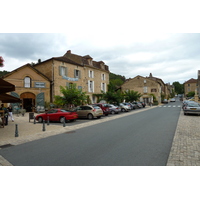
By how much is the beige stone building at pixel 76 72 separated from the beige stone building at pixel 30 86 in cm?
144

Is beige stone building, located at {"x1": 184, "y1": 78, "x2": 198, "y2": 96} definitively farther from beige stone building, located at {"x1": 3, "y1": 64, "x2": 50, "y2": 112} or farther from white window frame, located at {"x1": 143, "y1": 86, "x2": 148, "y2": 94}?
beige stone building, located at {"x1": 3, "y1": 64, "x2": 50, "y2": 112}

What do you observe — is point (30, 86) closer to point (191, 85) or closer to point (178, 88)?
point (191, 85)

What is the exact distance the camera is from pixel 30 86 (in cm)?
2189

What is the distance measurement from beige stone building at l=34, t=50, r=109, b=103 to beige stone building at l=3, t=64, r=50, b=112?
1.44m

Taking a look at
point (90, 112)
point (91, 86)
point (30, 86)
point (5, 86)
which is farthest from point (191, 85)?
point (5, 86)

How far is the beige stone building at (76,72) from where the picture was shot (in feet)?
78.4

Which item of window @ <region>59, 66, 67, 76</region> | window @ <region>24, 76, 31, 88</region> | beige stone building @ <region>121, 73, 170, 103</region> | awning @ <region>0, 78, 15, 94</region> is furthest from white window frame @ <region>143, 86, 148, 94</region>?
awning @ <region>0, 78, 15, 94</region>

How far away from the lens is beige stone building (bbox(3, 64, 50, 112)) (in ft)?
67.8

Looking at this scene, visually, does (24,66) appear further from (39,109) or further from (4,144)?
(4,144)

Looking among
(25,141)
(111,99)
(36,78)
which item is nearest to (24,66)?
(36,78)

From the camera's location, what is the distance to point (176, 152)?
4.86m

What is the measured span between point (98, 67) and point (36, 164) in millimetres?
29539

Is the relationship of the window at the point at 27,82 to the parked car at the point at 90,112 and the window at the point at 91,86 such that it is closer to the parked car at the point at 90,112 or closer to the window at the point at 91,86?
the parked car at the point at 90,112

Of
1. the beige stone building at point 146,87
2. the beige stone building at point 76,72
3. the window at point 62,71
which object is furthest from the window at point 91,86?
the beige stone building at point 146,87
